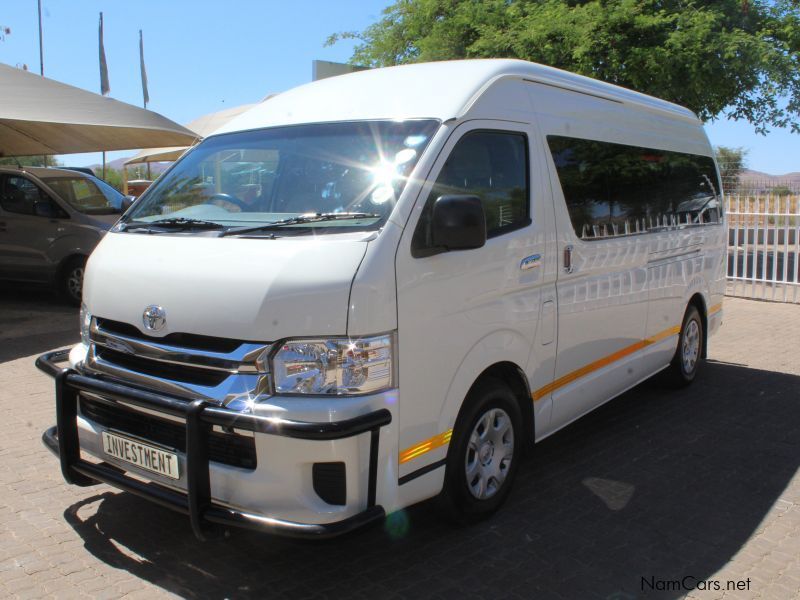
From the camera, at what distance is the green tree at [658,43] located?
536 inches

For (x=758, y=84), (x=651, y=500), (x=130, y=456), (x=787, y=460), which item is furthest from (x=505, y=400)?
(x=758, y=84)

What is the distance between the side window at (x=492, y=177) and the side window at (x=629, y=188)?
443mm

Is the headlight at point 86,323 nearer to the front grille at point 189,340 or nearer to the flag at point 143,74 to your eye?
the front grille at point 189,340

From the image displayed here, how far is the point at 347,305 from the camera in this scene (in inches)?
115

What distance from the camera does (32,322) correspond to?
32.0ft

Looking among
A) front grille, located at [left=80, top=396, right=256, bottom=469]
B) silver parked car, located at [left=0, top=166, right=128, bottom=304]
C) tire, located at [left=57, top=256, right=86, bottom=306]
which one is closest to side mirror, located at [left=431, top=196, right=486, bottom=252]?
front grille, located at [left=80, top=396, right=256, bottom=469]

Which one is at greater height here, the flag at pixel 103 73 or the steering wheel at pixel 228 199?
the flag at pixel 103 73

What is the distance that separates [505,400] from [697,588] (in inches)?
49.9

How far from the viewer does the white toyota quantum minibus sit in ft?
9.60

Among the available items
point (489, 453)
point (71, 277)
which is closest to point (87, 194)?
point (71, 277)

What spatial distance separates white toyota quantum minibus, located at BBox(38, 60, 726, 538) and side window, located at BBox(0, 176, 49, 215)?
7508 millimetres

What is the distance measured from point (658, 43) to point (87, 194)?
1111 cm

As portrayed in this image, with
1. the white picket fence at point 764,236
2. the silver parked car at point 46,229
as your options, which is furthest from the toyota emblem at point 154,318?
the white picket fence at point 764,236

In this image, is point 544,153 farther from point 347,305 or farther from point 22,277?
point 22,277
